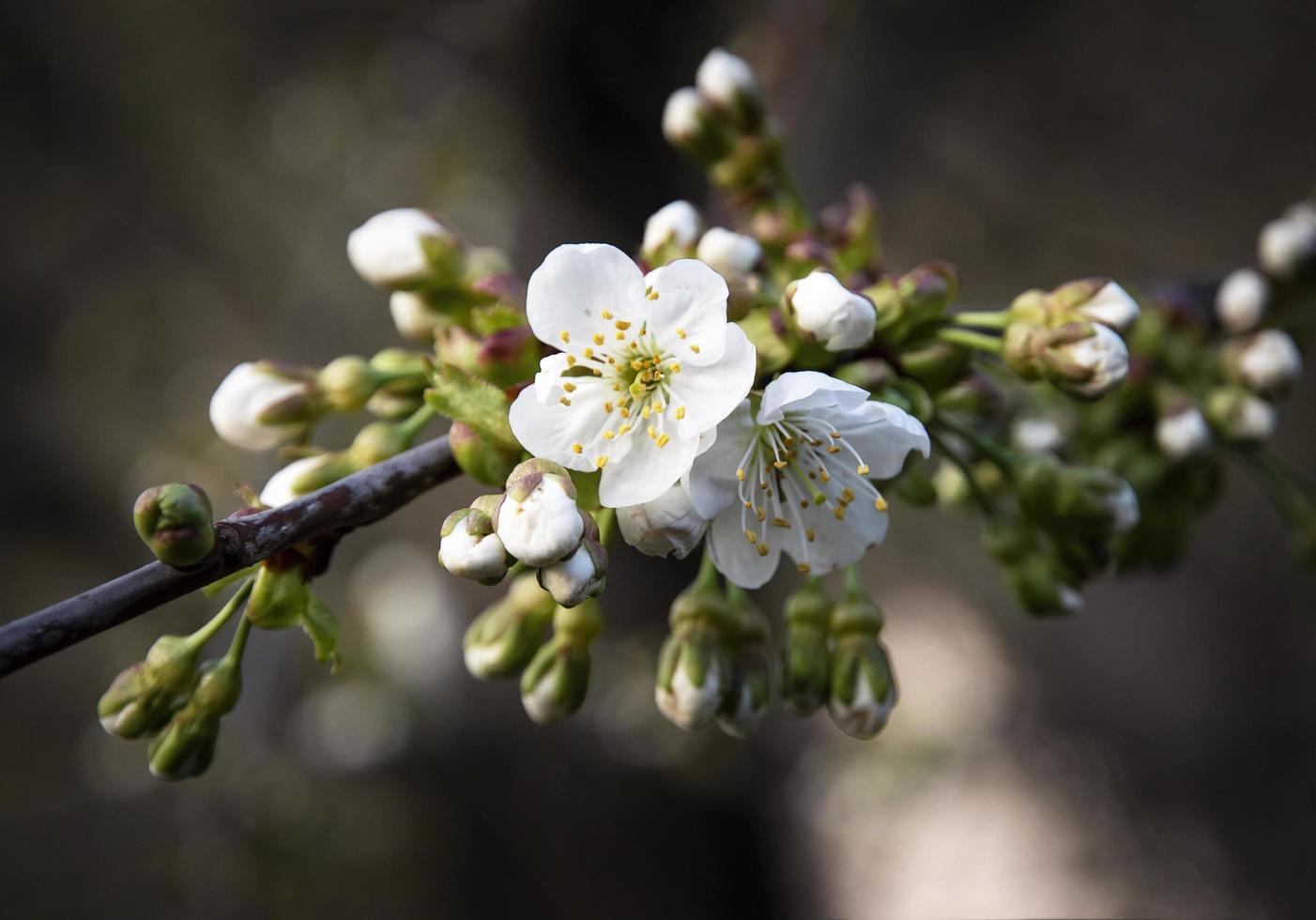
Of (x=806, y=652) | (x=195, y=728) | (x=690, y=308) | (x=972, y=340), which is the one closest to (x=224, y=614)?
(x=195, y=728)

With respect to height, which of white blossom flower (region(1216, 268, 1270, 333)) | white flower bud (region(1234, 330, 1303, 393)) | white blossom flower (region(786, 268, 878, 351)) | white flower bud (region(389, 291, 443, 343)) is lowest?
white blossom flower (region(786, 268, 878, 351))

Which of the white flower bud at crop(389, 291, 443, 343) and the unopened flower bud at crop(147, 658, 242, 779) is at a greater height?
the white flower bud at crop(389, 291, 443, 343)

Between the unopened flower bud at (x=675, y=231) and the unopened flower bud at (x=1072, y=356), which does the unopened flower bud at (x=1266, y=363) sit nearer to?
the unopened flower bud at (x=1072, y=356)

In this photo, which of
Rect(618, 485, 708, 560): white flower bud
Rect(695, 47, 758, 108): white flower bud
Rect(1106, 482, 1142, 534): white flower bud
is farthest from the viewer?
Rect(695, 47, 758, 108): white flower bud

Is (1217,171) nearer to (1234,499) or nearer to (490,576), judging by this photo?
(1234,499)

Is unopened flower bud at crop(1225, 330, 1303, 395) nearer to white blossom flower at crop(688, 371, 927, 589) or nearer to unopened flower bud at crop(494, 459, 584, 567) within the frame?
white blossom flower at crop(688, 371, 927, 589)

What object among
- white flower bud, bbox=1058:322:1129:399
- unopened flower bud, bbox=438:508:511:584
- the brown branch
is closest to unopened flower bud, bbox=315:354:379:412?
the brown branch
